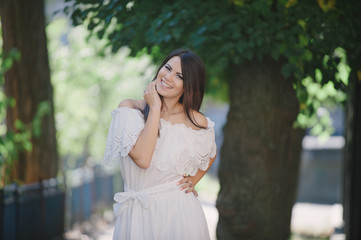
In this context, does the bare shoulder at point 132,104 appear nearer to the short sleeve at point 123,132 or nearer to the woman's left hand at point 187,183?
the short sleeve at point 123,132

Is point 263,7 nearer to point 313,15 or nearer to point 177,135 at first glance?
point 313,15

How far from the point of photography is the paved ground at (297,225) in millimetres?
9289

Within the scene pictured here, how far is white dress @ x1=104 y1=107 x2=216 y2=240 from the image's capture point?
3.26m

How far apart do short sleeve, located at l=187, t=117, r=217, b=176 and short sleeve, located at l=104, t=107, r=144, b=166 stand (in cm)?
45

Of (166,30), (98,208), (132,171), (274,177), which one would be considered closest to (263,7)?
(166,30)

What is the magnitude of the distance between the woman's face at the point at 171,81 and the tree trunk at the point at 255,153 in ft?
7.85

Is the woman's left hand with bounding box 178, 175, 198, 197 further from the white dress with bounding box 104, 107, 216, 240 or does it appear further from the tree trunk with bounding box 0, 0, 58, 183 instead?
the tree trunk with bounding box 0, 0, 58, 183

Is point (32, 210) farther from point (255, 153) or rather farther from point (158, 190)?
point (158, 190)

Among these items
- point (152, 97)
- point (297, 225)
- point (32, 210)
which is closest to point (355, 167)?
point (297, 225)

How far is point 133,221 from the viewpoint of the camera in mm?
3273

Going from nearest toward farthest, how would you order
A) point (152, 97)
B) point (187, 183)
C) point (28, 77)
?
point (152, 97) → point (187, 183) → point (28, 77)

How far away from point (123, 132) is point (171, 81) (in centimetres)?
53

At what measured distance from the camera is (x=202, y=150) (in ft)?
11.3

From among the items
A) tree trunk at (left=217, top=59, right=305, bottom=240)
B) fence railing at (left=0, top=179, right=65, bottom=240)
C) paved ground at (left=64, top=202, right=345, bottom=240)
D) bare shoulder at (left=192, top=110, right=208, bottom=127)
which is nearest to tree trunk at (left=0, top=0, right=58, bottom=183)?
fence railing at (left=0, top=179, right=65, bottom=240)
